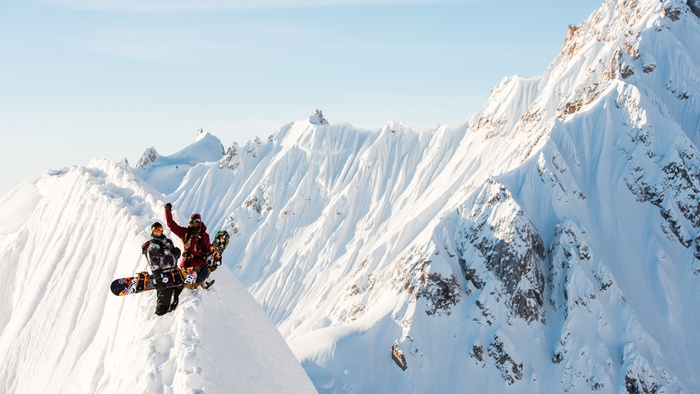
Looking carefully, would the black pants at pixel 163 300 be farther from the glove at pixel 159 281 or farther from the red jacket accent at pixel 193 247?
the red jacket accent at pixel 193 247

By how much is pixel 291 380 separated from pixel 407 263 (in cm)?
9340

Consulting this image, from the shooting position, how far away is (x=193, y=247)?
1622 centimetres

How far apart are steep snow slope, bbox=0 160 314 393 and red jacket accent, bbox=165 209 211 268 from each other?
2.75 feet

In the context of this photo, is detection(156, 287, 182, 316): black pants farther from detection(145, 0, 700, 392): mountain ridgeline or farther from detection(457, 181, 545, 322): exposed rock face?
detection(457, 181, 545, 322): exposed rock face

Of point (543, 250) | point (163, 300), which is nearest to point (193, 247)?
point (163, 300)

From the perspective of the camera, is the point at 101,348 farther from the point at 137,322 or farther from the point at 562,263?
the point at 562,263

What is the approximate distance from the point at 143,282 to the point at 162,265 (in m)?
0.60

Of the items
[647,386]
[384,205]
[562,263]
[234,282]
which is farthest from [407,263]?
[234,282]

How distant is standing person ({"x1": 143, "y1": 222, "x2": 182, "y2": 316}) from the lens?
14.5 m

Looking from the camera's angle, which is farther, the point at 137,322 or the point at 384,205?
the point at 384,205

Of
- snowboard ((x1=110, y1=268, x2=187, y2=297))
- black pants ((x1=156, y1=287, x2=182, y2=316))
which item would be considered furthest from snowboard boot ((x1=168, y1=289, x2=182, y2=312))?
snowboard ((x1=110, y1=268, x2=187, y2=297))

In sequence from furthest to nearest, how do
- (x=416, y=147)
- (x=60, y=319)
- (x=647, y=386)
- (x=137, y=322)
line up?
(x=416, y=147)
(x=647, y=386)
(x=60, y=319)
(x=137, y=322)

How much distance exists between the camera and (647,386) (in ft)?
304

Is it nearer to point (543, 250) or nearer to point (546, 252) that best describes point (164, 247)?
point (543, 250)
